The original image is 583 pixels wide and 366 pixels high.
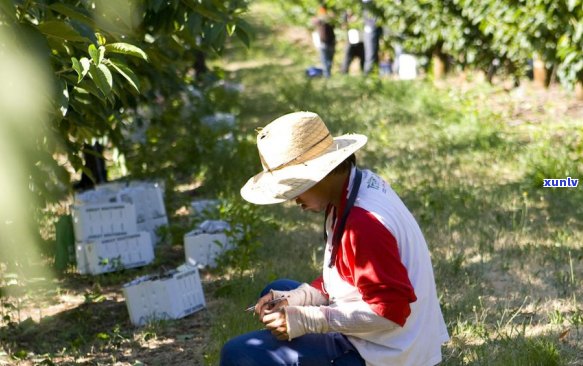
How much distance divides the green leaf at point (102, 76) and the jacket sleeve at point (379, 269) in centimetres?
102

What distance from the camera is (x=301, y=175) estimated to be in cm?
292

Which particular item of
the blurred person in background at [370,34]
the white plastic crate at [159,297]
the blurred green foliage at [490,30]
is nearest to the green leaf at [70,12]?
the white plastic crate at [159,297]

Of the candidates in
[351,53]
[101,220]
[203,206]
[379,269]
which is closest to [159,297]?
[101,220]

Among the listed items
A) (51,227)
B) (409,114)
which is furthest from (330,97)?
(51,227)

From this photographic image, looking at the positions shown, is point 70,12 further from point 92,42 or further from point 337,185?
point 337,185

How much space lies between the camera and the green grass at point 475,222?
13.8 ft

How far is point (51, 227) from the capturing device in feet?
21.9

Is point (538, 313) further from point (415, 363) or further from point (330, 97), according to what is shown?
point (330, 97)

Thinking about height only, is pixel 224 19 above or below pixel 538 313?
above

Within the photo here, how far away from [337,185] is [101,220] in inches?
127

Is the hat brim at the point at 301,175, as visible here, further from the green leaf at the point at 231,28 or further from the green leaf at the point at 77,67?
the green leaf at the point at 231,28

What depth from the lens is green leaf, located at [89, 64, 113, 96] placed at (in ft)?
10.5

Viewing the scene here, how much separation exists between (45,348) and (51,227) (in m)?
2.15

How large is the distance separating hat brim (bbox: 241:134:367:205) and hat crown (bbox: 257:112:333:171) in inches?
0.9
